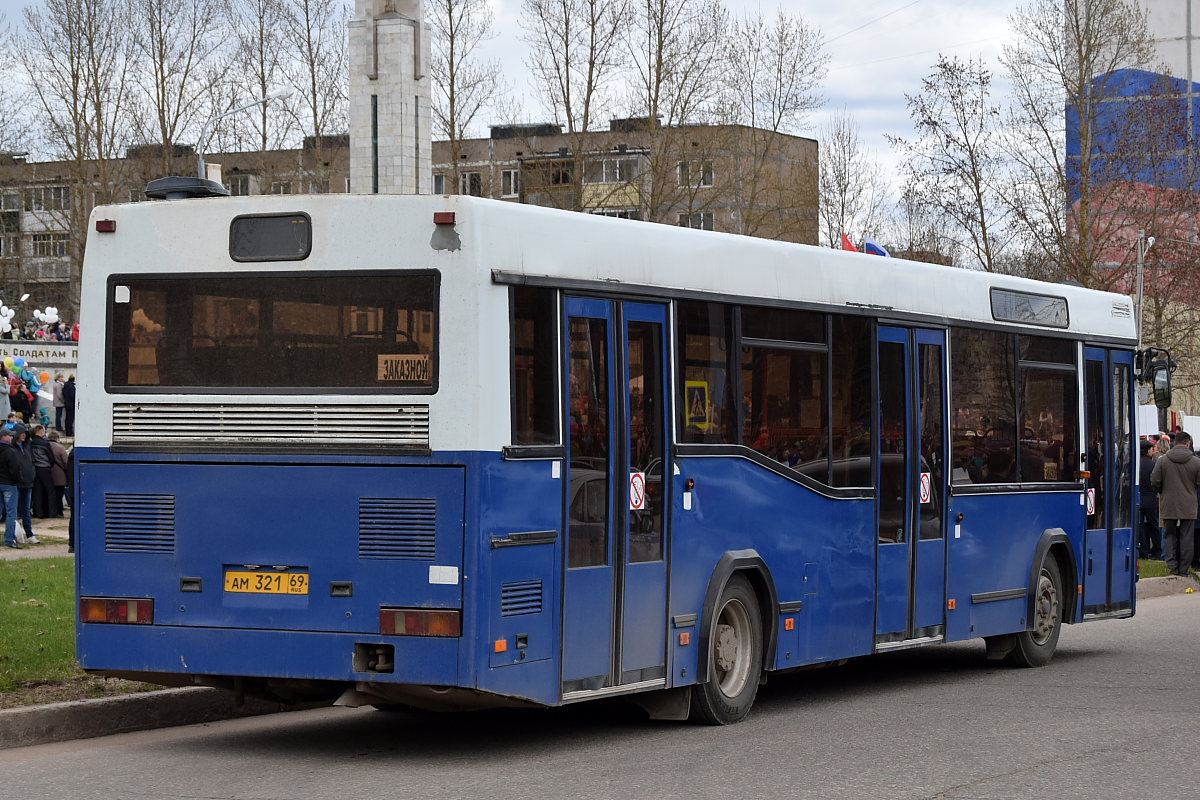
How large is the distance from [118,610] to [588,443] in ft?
8.68

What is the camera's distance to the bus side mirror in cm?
1591

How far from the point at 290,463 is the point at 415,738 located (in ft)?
6.72

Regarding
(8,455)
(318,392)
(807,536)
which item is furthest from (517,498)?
(8,455)

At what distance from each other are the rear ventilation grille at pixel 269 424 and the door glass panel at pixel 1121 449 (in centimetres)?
899

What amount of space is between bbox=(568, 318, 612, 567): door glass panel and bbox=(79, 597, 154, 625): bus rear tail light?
225cm

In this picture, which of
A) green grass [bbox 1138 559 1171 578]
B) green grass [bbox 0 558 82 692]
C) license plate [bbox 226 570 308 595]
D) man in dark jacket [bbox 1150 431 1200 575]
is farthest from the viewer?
green grass [bbox 1138 559 1171 578]

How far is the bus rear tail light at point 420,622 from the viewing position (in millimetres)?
8844

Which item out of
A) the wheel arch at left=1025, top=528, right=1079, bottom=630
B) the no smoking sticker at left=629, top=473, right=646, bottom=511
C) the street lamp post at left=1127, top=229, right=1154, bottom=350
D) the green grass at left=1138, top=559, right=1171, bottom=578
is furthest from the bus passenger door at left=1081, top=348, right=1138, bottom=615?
the street lamp post at left=1127, top=229, right=1154, bottom=350

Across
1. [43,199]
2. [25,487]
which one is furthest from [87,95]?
[25,487]

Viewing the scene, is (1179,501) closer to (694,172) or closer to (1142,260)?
(1142,260)

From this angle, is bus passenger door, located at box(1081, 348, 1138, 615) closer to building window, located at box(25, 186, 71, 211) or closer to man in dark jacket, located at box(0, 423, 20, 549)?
man in dark jacket, located at box(0, 423, 20, 549)

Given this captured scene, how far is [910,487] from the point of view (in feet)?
42.7

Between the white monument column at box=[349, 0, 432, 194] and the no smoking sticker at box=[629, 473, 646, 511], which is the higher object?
the white monument column at box=[349, 0, 432, 194]

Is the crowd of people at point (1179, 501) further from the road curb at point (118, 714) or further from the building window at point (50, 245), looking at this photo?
the building window at point (50, 245)
